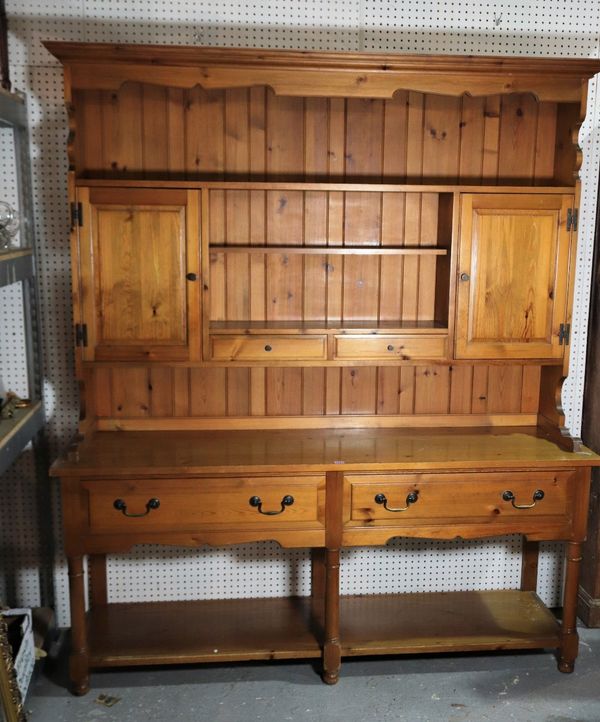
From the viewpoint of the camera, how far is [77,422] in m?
3.21

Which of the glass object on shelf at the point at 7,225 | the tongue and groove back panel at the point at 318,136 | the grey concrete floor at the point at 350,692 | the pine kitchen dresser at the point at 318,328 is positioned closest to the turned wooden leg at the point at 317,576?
the pine kitchen dresser at the point at 318,328

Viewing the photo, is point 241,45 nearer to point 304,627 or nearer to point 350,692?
point 304,627

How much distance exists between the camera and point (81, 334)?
2846 mm

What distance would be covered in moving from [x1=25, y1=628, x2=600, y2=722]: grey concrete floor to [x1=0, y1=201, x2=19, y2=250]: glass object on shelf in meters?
1.65

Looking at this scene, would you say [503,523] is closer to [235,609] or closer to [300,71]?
[235,609]

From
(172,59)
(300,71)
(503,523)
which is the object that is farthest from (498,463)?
(172,59)

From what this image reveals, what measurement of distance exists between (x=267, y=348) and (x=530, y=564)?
5.21 ft

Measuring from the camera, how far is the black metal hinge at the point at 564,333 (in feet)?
9.82

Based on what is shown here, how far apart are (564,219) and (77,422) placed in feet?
6.87

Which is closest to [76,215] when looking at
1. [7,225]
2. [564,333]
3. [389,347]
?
[7,225]

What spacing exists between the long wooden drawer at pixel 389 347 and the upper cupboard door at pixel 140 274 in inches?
22.1

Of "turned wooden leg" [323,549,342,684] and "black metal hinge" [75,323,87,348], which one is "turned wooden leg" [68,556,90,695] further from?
"turned wooden leg" [323,549,342,684]

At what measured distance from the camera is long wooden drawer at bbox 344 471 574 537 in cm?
283

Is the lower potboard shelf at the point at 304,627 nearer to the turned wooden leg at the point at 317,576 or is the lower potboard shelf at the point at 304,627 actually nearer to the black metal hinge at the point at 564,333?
the turned wooden leg at the point at 317,576
